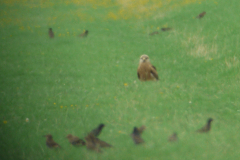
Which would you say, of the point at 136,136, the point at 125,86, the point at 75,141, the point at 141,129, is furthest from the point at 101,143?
the point at 125,86

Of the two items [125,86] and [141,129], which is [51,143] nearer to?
[141,129]

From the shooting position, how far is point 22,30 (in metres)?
21.1

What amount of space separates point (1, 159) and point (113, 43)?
39.5ft

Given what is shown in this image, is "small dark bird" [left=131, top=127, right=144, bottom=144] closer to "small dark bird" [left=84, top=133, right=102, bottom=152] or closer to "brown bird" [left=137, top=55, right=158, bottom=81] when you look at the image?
"small dark bird" [left=84, top=133, right=102, bottom=152]

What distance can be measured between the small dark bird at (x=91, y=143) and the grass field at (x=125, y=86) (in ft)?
0.50

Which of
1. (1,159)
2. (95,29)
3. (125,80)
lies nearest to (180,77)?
(125,80)

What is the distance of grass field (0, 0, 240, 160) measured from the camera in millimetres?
7578

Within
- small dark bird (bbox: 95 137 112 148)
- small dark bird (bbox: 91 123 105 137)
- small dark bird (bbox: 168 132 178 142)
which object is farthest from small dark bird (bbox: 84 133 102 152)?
small dark bird (bbox: 168 132 178 142)

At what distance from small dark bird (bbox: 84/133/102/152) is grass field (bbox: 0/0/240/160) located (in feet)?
0.50

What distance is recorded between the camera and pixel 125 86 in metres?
11.5

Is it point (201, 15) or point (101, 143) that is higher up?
point (201, 15)

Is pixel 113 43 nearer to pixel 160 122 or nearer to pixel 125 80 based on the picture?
pixel 125 80

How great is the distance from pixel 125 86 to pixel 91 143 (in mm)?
4510

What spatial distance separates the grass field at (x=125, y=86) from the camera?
7578 mm
